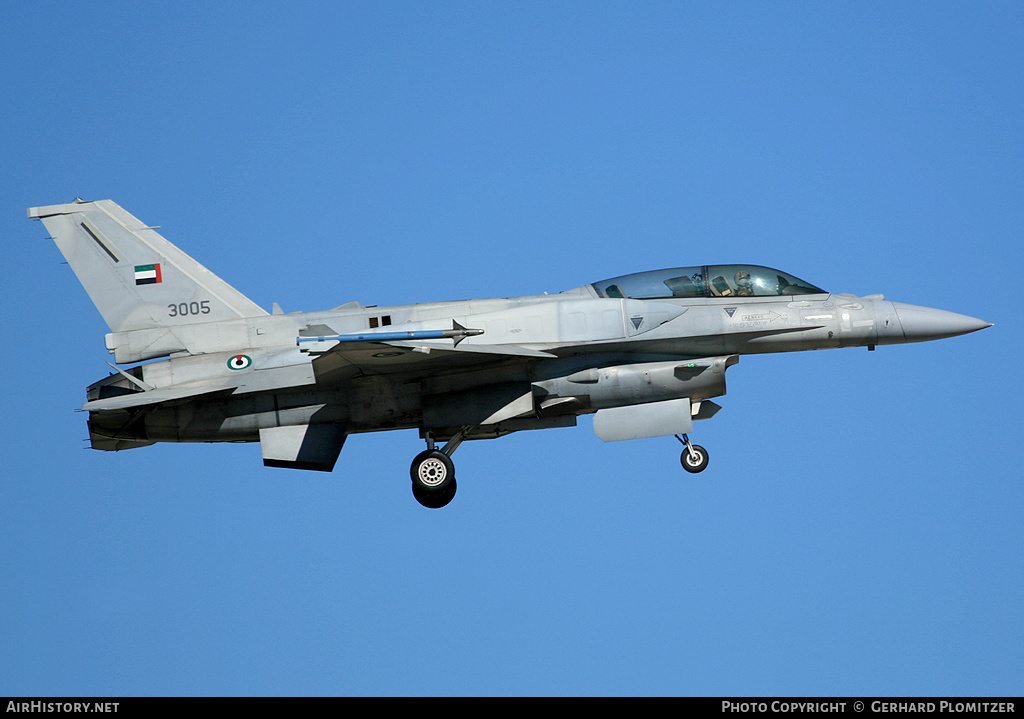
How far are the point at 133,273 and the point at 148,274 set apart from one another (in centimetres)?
22

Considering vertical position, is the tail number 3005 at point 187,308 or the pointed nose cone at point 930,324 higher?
the tail number 3005 at point 187,308

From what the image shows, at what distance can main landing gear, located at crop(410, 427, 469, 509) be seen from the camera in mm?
17031

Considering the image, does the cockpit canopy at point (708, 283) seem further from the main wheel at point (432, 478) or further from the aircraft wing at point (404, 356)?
the main wheel at point (432, 478)

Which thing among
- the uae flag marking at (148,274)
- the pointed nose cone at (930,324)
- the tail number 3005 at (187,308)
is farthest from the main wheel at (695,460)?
the uae flag marking at (148,274)

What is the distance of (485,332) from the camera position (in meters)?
17.0

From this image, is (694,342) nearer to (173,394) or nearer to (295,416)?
(295,416)

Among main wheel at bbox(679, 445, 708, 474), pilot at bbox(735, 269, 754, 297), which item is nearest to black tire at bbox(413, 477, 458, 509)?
main wheel at bbox(679, 445, 708, 474)

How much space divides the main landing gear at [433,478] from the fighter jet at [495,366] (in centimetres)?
2

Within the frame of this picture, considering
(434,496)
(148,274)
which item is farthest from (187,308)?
(434,496)

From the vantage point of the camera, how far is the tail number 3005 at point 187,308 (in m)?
17.9

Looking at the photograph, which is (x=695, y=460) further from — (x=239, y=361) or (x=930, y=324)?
(x=239, y=361)

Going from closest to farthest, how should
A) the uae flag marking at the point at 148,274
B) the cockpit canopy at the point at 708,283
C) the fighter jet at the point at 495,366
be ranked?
the fighter jet at the point at 495,366, the cockpit canopy at the point at 708,283, the uae flag marking at the point at 148,274
